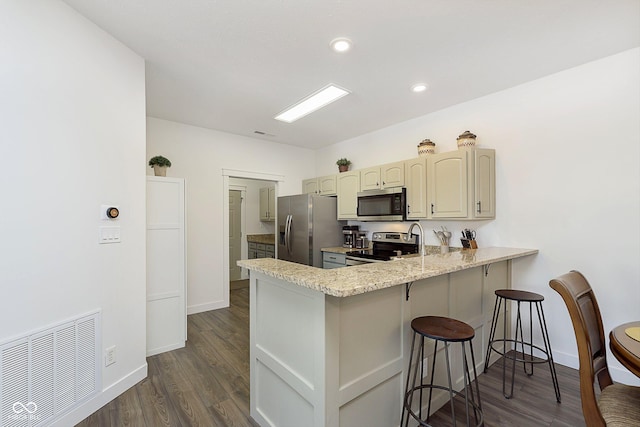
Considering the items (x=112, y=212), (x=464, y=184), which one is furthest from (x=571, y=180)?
(x=112, y=212)

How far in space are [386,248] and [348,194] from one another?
1.00 meters

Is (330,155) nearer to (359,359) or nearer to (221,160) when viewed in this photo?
(221,160)

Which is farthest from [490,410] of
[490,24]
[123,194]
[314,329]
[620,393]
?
[123,194]

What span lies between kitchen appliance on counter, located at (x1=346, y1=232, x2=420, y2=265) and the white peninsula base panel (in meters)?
1.59

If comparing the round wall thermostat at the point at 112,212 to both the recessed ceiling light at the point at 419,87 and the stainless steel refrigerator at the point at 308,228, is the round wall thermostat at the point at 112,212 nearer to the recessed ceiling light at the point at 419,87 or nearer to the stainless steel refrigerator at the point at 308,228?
the stainless steel refrigerator at the point at 308,228

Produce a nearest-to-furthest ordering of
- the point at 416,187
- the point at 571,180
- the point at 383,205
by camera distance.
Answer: the point at 571,180, the point at 416,187, the point at 383,205

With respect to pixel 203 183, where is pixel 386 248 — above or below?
below

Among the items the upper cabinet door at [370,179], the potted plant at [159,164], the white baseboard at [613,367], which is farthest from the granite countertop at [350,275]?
the upper cabinet door at [370,179]

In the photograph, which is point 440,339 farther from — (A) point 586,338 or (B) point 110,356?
(B) point 110,356

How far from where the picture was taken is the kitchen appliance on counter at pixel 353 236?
447 centimetres

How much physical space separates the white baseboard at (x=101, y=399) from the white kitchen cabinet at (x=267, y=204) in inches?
152

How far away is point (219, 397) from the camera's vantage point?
2.15 metres

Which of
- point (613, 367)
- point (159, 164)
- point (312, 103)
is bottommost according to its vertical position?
point (613, 367)

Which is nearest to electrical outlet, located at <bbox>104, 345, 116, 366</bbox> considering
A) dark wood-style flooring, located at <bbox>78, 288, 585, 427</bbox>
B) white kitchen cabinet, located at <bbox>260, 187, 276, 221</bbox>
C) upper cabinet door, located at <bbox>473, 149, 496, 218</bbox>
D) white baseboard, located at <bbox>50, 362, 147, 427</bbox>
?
white baseboard, located at <bbox>50, 362, 147, 427</bbox>
